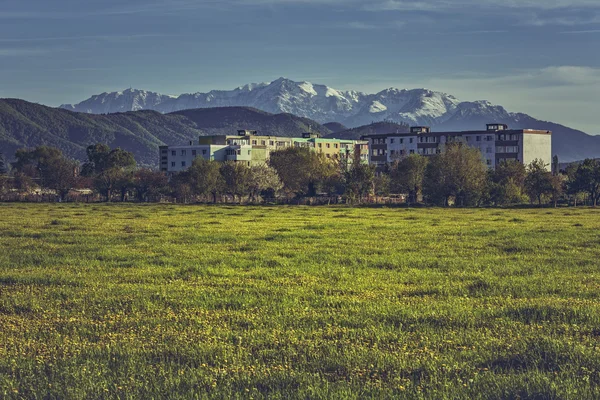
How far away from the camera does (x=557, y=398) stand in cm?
1429

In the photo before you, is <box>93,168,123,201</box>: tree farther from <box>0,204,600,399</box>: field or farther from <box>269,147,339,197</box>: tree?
<box>0,204,600,399</box>: field

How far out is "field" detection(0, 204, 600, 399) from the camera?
15555mm

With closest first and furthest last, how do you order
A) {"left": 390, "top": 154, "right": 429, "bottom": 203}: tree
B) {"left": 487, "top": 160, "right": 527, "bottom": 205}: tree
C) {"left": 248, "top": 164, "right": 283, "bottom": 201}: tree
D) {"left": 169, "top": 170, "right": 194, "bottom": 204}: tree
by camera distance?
{"left": 487, "top": 160, "right": 527, "bottom": 205}: tree
{"left": 390, "top": 154, "right": 429, "bottom": 203}: tree
{"left": 169, "top": 170, "right": 194, "bottom": 204}: tree
{"left": 248, "top": 164, "right": 283, "bottom": 201}: tree

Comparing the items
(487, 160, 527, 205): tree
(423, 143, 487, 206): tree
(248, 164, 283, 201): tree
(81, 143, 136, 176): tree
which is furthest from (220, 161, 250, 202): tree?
(487, 160, 527, 205): tree

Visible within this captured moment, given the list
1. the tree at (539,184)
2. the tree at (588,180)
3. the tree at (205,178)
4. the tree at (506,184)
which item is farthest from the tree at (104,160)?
the tree at (588,180)

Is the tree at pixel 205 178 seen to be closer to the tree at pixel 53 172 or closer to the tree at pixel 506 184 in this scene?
the tree at pixel 53 172

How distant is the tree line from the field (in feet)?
299

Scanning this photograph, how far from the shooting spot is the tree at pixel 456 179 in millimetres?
128875

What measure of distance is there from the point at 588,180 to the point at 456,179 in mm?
21954

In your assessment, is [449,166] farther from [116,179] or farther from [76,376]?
[76,376]

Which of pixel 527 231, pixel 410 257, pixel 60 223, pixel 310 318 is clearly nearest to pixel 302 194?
pixel 60 223

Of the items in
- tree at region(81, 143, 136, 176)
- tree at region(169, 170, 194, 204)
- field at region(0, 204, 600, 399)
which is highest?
tree at region(81, 143, 136, 176)

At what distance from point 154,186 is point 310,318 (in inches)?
5853

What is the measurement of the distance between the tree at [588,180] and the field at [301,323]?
301 feet
